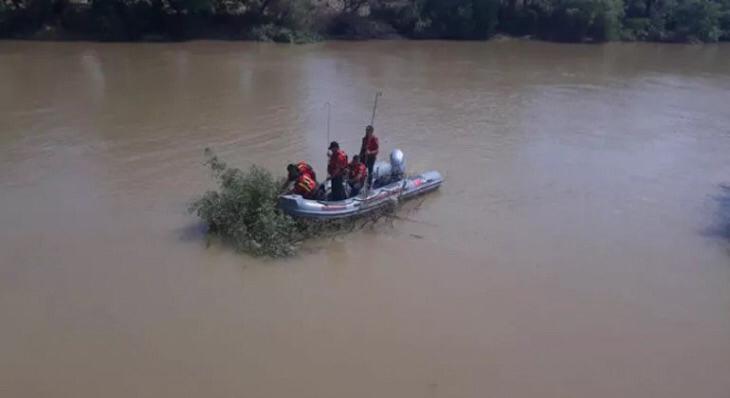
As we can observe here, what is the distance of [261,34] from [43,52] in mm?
8128

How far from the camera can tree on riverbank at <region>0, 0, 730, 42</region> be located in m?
26.6

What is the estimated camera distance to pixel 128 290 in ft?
28.0

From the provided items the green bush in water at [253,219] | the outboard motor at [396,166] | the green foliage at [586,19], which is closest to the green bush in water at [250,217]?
the green bush in water at [253,219]

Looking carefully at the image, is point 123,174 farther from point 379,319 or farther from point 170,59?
point 170,59

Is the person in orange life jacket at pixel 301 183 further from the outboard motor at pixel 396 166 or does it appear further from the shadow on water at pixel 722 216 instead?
the shadow on water at pixel 722 216

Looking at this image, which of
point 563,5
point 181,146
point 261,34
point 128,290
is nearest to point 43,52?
point 261,34

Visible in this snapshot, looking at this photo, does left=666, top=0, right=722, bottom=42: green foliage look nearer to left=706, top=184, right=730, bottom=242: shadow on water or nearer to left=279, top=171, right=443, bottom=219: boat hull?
left=706, top=184, right=730, bottom=242: shadow on water

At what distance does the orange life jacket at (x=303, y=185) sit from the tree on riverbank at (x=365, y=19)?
1906cm

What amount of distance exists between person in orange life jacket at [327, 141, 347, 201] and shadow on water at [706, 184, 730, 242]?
573cm

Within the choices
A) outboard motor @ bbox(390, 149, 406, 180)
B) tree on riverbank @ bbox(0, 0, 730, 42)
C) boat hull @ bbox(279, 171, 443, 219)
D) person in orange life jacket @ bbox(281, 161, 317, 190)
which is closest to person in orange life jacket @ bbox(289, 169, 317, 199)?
person in orange life jacket @ bbox(281, 161, 317, 190)

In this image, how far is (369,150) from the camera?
11.1 meters

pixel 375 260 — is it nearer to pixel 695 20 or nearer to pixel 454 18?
pixel 454 18

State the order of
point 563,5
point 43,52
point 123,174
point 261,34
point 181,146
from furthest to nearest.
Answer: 1. point 563,5
2. point 261,34
3. point 43,52
4. point 181,146
5. point 123,174

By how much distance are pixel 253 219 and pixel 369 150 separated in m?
2.42
